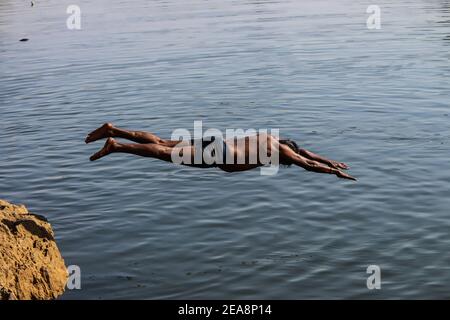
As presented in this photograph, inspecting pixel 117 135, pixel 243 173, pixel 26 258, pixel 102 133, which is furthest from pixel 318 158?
pixel 243 173

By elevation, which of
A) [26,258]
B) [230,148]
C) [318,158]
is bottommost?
[26,258]

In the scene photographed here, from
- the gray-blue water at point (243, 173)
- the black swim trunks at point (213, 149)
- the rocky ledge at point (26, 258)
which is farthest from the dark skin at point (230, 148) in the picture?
the gray-blue water at point (243, 173)

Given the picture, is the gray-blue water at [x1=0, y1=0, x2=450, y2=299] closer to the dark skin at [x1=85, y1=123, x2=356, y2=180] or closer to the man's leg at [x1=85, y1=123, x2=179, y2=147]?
the dark skin at [x1=85, y1=123, x2=356, y2=180]

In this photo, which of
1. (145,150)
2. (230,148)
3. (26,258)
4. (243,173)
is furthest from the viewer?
(243,173)

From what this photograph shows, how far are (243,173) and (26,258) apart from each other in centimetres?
1135

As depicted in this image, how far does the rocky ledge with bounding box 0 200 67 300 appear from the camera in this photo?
578 inches

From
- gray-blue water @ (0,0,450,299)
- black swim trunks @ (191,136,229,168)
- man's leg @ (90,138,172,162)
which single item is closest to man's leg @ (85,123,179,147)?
man's leg @ (90,138,172,162)

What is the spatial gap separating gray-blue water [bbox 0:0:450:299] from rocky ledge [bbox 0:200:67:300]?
0.77 meters

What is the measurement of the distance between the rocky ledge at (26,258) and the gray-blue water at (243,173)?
767 millimetres

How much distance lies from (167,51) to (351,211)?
3342cm

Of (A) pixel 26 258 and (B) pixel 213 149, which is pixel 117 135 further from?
(A) pixel 26 258

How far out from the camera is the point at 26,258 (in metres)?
15.1

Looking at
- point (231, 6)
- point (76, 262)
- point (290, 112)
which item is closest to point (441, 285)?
point (76, 262)

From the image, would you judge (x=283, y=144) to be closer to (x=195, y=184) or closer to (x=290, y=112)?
(x=195, y=184)
